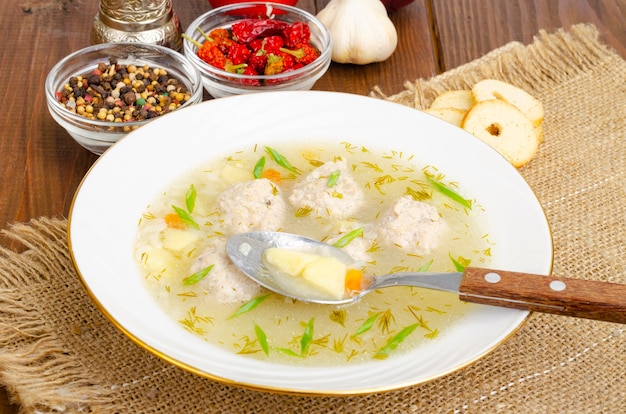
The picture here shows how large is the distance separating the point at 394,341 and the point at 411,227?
1.48 ft

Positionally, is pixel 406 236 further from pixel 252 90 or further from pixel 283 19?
pixel 283 19

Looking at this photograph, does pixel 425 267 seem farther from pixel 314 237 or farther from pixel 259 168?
pixel 259 168

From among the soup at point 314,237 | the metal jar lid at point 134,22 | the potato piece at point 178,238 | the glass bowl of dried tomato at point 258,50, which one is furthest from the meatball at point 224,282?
the metal jar lid at point 134,22

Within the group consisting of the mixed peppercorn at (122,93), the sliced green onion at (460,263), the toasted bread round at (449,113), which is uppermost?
the sliced green onion at (460,263)

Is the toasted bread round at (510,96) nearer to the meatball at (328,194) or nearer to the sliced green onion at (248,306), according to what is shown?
the meatball at (328,194)

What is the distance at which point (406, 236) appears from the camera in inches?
95.3

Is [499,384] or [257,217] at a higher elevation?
[257,217]

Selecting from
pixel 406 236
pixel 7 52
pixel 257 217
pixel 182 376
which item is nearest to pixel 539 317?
pixel 406 236

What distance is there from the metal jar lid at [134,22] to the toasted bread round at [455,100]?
48.6 inches

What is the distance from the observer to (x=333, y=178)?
2594mm

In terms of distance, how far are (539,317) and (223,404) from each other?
103cm

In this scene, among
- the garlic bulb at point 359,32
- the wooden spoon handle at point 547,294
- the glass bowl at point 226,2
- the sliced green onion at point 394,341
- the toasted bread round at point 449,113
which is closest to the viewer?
the wooden spoon handle at point 547,294

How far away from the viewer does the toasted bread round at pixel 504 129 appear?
3.12 meters

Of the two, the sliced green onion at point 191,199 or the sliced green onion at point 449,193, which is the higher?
the sliced green onion at point 449,193
